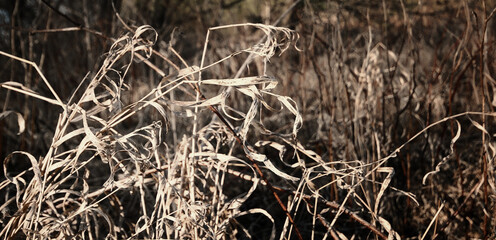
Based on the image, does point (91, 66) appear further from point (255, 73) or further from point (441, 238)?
point (441, 238)

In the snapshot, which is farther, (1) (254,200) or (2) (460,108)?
(2) (460,108)

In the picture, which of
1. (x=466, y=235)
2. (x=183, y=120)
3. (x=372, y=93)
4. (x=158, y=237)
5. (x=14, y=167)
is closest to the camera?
(x=158, y=237)

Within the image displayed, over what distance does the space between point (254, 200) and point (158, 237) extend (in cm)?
67

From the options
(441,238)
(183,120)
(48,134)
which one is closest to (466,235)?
(441,238)

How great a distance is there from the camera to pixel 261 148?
6.73 ft

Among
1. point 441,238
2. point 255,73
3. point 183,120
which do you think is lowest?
point 441,238

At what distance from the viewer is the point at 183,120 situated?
2.30m

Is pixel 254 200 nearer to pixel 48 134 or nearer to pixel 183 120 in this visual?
pixel 183 120

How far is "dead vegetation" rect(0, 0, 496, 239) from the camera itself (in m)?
1.09

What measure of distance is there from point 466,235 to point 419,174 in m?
0.36

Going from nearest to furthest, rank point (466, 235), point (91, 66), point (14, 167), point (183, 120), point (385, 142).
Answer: point (466, 235)
point (385, 142)
point (14, 167)
point (183, 120)
point (91, 66)

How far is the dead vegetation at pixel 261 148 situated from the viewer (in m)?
1.09

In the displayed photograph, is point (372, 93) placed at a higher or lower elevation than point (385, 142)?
higher

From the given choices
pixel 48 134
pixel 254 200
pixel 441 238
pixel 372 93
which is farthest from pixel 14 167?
pixel 441 238
